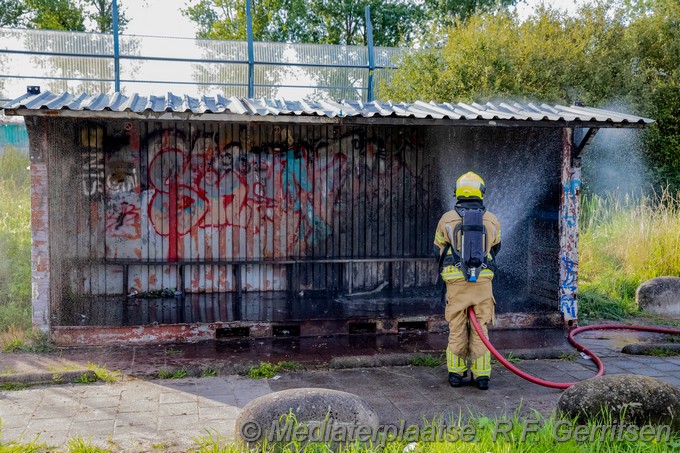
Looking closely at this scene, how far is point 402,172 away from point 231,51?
7818mm

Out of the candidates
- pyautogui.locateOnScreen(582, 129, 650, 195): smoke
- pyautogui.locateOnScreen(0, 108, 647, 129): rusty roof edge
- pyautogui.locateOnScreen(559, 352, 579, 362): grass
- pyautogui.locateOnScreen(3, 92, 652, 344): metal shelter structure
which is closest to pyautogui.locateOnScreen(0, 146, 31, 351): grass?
pyautogui.locateOnScreen(3, 92, 652, 344): metal shelter structure

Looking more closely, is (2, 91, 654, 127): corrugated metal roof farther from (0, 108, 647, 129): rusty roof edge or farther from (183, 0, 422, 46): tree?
(183, 0, 422, 46): tree

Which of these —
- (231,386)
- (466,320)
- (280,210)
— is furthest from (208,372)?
(280,210)

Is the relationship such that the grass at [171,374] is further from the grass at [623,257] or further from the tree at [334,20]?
the tree at [334,20]

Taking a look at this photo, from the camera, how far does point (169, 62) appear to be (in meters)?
16.1

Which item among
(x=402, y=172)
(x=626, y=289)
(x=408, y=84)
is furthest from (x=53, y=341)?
Answer: (x=408, y=84)

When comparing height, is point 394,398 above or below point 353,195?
below

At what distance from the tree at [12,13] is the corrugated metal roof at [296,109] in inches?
974

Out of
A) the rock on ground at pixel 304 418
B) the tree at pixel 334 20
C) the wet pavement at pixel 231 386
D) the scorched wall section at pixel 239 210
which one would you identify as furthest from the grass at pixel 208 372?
the tree at pixel 334 20

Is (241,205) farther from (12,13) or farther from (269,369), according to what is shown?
(12,13)

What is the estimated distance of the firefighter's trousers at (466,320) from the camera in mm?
6664

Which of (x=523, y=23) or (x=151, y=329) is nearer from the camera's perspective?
(x=151, y=329)

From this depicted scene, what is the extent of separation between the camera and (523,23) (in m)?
17.8

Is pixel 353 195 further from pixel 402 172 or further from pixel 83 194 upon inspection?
pixel 83 194
